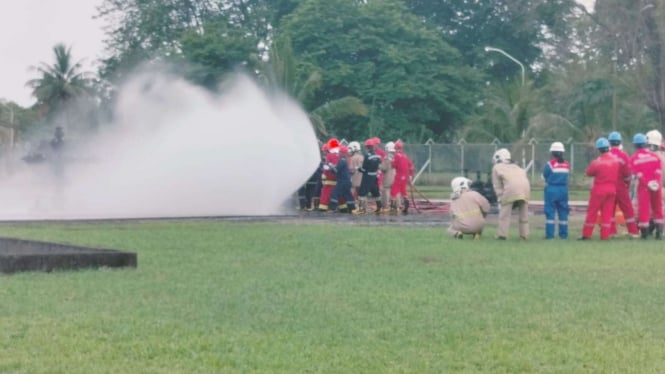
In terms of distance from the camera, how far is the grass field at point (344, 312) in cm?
862

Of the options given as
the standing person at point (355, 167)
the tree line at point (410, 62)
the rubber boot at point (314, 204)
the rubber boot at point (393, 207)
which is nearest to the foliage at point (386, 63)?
the tree line at point (410, 62)

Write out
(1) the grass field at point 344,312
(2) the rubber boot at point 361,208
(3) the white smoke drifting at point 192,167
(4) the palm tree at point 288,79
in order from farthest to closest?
1. (4) the palm tree at point 288,79
2. (2) the rubber boot at point 361,208
3. (3) the white smoke drifting at point 192,167
4. (1) the grass field at point 344,312

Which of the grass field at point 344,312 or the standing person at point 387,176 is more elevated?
the standing person at point 387,176

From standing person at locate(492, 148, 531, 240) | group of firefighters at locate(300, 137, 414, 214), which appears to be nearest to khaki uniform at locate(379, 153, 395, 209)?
group of firefighters at locate(300, 137, 414, 214)

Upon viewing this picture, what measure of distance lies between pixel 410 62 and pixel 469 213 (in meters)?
42.9

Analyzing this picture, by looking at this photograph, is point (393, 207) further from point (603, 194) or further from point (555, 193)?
point (603, 194)

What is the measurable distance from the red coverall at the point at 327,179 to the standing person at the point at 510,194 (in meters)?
10.2

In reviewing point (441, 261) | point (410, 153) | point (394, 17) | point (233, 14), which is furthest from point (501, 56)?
point (441, 261)

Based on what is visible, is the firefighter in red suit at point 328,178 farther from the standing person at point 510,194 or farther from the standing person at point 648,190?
the standing person at point 648,190

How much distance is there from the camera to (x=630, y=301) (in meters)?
11.9

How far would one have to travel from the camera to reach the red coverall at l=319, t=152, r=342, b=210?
30875 millimetres

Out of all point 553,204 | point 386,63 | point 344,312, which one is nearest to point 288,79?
point 386,63

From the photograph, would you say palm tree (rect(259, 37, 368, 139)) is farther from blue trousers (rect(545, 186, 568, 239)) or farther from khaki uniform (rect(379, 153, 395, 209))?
blue trousers (rect(545, 186, 568, 239))

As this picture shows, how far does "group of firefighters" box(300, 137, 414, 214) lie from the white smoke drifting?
72 centimetres
